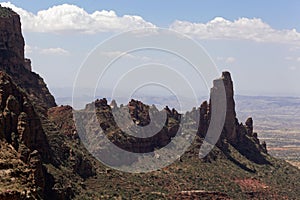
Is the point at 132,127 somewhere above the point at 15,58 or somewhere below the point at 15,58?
below

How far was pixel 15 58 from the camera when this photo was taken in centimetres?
13275

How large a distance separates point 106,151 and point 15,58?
32.9 meters

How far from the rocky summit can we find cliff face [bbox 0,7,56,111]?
0.83 feet

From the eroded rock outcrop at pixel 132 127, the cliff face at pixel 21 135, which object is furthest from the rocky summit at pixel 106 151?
the eroded rock outcrop at pixel 132 127

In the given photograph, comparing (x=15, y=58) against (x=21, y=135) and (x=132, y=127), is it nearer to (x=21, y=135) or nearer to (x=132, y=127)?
(x=132, y=127)

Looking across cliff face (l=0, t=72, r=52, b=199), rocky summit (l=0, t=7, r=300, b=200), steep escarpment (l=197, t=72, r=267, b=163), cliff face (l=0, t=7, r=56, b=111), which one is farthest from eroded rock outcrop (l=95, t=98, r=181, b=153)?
cliff face (l=0, t=72, r=52, b=199)

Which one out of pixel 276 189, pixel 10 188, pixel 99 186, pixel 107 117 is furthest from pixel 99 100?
pixel 10 188

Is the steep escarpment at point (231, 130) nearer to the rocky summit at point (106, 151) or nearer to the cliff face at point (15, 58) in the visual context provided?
the rocky summit at point (106, 151)

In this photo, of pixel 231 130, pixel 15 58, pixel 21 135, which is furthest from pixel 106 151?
pixel 21 135

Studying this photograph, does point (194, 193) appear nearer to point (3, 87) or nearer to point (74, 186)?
point (74, 186)

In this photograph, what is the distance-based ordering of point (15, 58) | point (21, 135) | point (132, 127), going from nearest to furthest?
point (21, 135) → point (15, 58) → point (132, 127)

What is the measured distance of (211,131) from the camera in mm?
157625

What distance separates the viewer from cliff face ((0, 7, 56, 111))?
13000cm

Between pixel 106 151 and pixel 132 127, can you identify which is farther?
pixel 132 127
